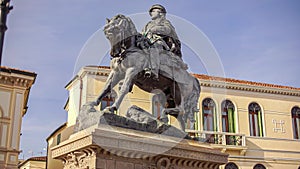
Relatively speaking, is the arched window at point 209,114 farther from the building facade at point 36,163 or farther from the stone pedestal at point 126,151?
the stone pedestal at point 126,151

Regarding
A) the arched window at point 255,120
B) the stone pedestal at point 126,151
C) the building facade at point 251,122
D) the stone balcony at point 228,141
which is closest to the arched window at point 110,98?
the stone pedestal at point 126,151

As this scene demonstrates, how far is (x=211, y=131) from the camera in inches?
1099

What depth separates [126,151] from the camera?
23.0ft

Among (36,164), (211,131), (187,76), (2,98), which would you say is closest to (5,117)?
(2,98)

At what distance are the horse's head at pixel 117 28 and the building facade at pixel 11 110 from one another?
1730cm

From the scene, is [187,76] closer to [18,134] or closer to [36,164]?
[18,134]

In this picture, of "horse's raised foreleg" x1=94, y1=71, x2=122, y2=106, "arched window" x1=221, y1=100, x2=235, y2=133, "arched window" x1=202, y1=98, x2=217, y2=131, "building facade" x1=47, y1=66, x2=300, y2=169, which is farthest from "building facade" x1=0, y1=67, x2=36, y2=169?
"horse's raised foreleg" x1=94, y1=71, x2=122, y2=106

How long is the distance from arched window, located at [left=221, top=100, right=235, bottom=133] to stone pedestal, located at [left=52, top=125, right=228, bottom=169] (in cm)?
2088

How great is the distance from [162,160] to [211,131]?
20820 mm

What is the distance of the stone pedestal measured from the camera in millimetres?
6785

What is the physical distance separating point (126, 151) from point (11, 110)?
63.0 ft

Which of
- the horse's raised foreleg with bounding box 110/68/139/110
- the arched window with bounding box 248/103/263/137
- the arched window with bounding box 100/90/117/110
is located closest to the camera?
the horse's raised foreleg with bounding box 110/68/139/110

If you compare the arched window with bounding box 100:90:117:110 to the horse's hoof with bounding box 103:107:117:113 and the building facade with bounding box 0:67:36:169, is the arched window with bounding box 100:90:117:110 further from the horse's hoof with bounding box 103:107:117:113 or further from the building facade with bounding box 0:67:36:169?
the building facade with bounding box 0:67:36:169

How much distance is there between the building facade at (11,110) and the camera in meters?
23.6
